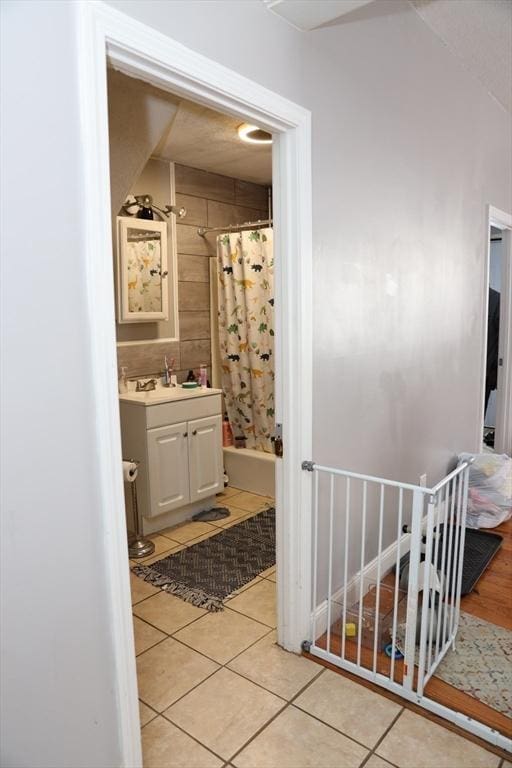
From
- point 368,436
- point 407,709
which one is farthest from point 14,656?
point 368,436

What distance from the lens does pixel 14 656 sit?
4.05ft

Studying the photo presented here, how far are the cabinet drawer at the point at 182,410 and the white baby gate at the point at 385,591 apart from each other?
4.33ft

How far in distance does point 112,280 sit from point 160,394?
2.27 meters

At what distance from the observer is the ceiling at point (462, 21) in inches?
69.8

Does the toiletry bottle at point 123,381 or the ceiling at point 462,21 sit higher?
the ceiling at point 462,21

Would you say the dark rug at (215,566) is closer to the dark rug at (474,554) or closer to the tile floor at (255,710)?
the tile floor at (255,710)

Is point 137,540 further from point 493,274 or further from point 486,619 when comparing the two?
point 493,274

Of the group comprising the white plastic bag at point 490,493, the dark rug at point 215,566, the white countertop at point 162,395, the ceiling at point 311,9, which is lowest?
the dark rug at point 215,566

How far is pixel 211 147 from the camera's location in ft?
11.4

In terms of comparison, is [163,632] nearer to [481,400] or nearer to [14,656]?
[14,656]

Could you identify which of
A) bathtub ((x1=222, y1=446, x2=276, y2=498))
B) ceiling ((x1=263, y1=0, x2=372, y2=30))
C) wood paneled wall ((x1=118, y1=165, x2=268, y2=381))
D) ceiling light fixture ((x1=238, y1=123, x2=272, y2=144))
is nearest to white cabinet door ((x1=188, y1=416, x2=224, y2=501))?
bathtub ((x1=222, y1=446, x2=276, y2=498))

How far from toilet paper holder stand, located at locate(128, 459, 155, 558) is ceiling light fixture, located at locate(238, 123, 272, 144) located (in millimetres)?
2039

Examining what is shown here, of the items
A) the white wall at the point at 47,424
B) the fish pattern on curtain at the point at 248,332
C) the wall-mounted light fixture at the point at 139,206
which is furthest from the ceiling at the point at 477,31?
the wall-mounted light fixture at the point at 139,206

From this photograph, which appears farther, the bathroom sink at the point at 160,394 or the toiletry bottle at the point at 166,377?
the toiletry bottle at the point at 166,377
